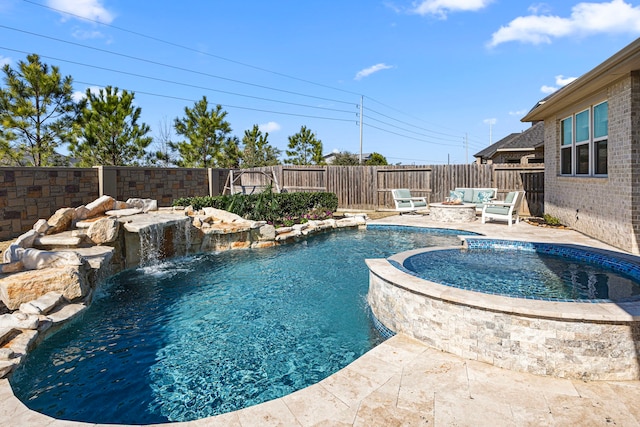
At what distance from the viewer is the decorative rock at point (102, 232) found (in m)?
6.20

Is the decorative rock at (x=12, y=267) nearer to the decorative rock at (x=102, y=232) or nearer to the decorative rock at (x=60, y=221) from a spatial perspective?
the decorative rock at (x=102, y=232)

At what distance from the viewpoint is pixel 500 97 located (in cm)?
2233

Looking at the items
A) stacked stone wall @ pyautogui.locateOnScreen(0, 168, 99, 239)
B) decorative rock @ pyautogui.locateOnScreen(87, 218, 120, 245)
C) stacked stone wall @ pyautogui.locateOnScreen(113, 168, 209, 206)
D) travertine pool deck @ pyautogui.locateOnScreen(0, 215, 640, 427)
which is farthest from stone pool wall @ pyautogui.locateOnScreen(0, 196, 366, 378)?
stacked stone wall @ pyautogui.locateOnScreen(113, 168, 209, 206)

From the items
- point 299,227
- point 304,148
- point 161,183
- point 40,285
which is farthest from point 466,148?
point 40,285

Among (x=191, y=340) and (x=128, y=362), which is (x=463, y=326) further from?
(x=128, y=362)

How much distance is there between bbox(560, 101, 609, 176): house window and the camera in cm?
748

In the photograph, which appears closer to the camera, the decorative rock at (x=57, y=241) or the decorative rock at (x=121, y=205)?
the decorative rock at (x=57, y=241)

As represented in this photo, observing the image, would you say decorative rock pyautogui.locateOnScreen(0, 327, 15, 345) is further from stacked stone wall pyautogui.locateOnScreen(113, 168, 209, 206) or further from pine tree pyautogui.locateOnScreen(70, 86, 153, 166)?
pine tree pyautogui.locateOnScreen(70, 86, 153, 166)

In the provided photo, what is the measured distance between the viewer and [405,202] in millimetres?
13008

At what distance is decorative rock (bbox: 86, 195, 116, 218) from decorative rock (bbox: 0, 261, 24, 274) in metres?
2.39

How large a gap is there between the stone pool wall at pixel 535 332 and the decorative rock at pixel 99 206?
646 centimetres

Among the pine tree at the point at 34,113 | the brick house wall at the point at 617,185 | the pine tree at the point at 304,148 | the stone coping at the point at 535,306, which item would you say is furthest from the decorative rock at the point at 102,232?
the pine tree at the point at 304,148

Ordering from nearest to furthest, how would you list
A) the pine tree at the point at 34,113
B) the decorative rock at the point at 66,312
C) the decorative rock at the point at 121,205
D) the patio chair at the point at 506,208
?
the decorative rock at the point at 66,312 < the decorative rock at the point at 121,205 < the patio chair at the point at 506,208 < the pine tree at the point at 34,113

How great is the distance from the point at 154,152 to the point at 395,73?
572 inches
